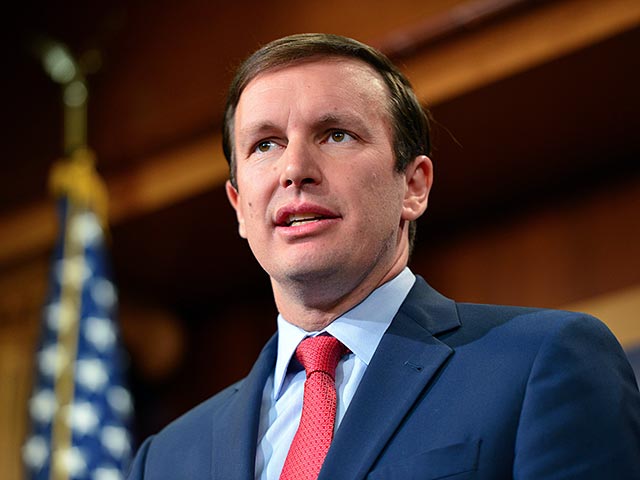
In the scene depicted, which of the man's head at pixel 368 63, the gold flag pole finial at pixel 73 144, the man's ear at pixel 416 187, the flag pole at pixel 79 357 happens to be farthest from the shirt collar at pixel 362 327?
the gold flag pole finial at pixel 73 144

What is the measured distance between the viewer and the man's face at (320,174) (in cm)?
167

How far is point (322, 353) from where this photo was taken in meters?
1.68

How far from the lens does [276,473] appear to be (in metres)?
1.61

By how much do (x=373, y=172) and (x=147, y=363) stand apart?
386 cm

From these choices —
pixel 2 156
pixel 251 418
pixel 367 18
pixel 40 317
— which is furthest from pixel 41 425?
pixel 251 418

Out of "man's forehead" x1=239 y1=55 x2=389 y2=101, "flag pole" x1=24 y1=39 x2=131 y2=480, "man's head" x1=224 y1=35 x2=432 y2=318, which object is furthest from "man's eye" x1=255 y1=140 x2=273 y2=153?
"flag pole" x1=24 y1=39 x2=131 y2=480

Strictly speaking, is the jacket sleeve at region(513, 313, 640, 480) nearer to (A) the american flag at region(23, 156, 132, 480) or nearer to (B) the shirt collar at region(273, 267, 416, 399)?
(B) the shirt collar at region(273, 267, 416, 399)

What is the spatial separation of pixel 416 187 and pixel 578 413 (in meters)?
0.62

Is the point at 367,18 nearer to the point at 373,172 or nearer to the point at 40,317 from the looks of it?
the point at 40,317

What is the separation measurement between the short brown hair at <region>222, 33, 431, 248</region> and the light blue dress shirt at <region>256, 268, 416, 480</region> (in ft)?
0.81

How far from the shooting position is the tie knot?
5.46 feet

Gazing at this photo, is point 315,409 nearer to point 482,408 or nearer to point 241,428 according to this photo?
point 241,428

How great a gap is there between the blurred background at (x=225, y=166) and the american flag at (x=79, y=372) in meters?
0.38

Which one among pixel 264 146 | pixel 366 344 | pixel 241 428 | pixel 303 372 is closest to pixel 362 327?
pixel 366 344
